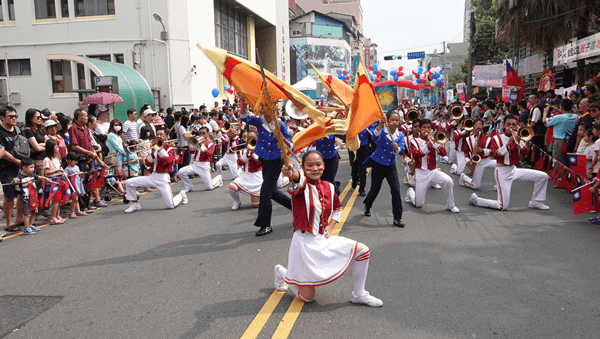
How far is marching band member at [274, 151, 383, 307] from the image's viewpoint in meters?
3.79

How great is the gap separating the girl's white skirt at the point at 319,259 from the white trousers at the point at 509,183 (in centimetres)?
483

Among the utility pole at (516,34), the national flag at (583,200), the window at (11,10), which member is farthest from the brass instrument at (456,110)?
the window at (11,10)

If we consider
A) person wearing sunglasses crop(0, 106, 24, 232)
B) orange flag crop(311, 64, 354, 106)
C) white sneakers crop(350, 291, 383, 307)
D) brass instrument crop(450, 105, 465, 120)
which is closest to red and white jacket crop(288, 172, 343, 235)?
white sneakers crop(350, 291, 383, 307)

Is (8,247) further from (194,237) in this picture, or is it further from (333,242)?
(333,242)

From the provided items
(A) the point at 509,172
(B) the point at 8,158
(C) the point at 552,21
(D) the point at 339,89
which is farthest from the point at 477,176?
(C) the point at 552,21

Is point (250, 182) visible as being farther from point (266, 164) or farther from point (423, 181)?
point (423, 181)

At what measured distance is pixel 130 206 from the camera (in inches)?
336

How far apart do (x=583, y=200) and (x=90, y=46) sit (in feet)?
74.8

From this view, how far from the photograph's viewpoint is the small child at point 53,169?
Result: 7.47m

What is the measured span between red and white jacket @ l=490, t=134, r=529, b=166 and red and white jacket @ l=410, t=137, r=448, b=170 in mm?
913

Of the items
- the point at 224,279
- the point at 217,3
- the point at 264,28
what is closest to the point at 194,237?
the point at 224,279

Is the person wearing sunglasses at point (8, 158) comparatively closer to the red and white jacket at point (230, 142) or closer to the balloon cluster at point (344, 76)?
the red and white jacket at point (230, 142)

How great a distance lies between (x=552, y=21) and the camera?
60.5 ft

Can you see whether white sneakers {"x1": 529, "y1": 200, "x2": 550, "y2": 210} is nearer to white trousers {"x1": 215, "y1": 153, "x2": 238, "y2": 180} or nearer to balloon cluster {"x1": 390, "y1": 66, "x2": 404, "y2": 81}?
white trousers {"x1": 215, "y1": 153, "x2": 238, "y2": 180}
